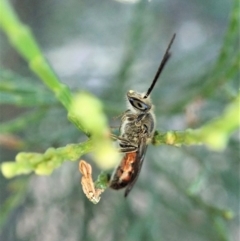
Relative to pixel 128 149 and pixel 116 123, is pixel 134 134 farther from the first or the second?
pixel 116 123

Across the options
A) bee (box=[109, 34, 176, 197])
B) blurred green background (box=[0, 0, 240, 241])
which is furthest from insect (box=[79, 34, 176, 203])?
blurred green background (box=[0, 0, 240, 241])

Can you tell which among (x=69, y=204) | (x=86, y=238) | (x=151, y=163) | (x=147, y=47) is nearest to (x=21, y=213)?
(x=69, y=204)

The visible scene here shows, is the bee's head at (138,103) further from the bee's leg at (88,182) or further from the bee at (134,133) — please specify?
the bee's leg at (88,182)

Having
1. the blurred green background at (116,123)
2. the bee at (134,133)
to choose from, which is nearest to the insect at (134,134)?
the bee at (134,133)

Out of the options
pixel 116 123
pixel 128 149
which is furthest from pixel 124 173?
pixel 116 123

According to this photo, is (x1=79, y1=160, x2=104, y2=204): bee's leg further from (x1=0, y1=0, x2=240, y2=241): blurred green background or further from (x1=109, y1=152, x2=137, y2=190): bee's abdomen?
(x1=0, y1=0, x2=240, y2=241): blurred green background

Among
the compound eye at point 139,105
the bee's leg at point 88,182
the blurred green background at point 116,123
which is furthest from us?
the blurred green background at point 116,123
